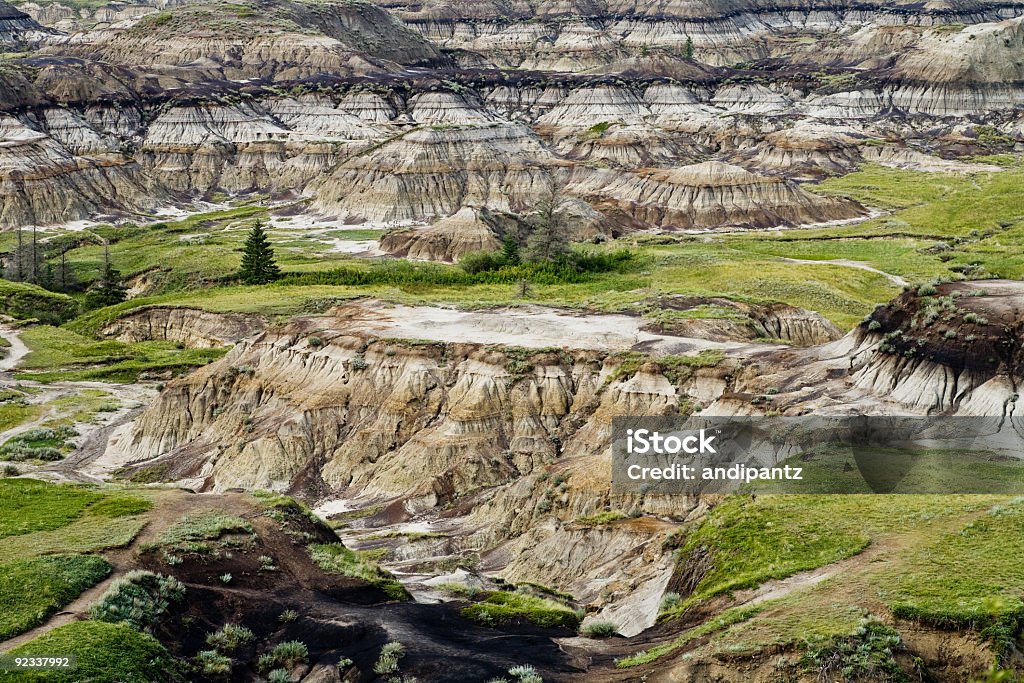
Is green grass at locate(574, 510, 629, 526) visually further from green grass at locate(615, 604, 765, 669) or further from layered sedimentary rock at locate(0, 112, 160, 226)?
layered sedimentary rock at locate(0, 112, 160, 226)

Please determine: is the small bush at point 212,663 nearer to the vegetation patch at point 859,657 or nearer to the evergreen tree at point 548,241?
the vegetation patch at point 859,657

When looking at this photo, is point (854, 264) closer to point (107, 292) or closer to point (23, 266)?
point (107, 292)

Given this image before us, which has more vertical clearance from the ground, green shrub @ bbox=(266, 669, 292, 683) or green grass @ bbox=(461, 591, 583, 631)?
green shrub @ bbox=(266, 669, 292, 683)

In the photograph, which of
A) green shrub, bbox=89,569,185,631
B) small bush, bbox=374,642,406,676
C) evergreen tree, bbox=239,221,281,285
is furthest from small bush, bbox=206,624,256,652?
evergreen tree, bbox=239,221,281,285

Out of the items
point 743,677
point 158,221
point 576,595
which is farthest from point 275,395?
point 158,221

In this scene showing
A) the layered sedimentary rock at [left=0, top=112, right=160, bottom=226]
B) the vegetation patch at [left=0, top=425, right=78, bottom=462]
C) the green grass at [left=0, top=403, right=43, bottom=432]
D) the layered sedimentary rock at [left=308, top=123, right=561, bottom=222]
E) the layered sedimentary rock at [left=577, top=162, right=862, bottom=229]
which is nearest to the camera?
the vegetation patch at [left=0, top=425, right=78, bottom=462]

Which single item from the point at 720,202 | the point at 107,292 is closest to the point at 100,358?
the point at 107,292
